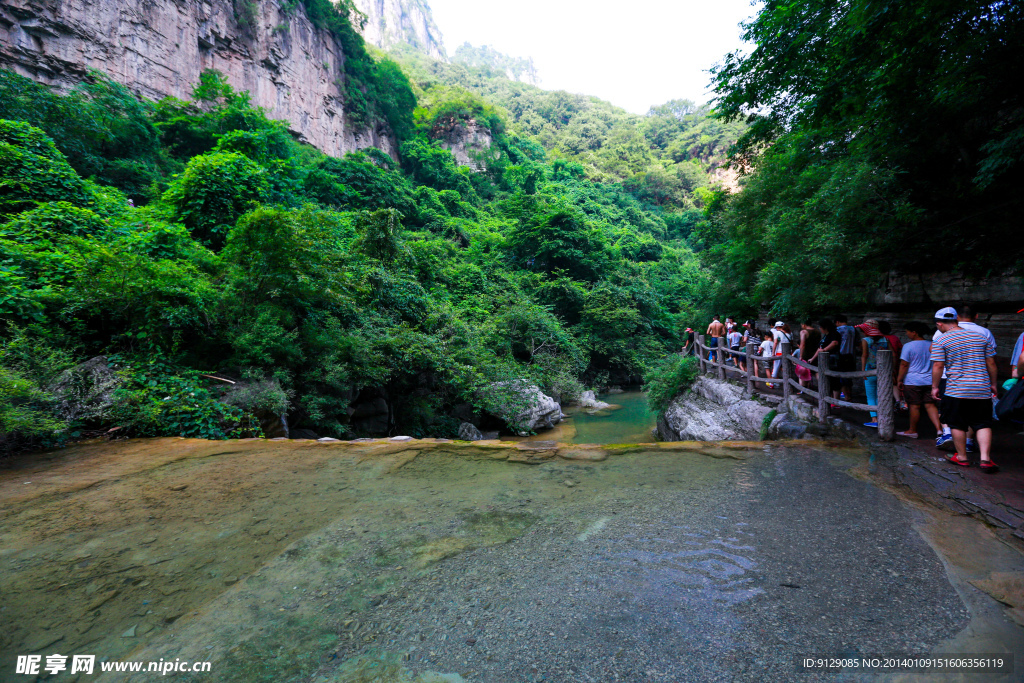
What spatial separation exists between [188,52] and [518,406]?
82.1 ft

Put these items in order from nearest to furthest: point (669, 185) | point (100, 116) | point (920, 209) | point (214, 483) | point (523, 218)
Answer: point (214, 483) < point (920, 209) < point (100, 116) < point (523, 218) < point (669, 185)

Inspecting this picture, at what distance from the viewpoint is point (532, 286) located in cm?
2116

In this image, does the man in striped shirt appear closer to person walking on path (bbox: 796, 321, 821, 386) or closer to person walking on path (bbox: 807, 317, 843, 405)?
person walking on path (bbox: 807, 317, 843, 405)

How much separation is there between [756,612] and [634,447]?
3.17m

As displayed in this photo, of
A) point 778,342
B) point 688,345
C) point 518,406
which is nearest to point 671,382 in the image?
point 688,345

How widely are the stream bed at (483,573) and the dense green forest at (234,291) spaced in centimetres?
193

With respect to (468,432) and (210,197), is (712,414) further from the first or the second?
(210,197)

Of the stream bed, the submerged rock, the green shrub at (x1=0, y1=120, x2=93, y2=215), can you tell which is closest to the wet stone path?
the stream bed

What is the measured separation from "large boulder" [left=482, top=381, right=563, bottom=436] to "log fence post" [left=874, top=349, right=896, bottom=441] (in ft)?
26.6

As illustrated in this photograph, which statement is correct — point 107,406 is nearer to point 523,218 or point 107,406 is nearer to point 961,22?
point 961,22

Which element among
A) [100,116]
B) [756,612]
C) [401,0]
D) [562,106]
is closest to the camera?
[756,612]

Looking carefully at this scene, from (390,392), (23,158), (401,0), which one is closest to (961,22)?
(390,392)

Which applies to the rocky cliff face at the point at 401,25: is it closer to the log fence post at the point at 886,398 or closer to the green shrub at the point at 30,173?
the green shrub at the point at 30,173

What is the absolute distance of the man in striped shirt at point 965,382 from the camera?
3676 mm
